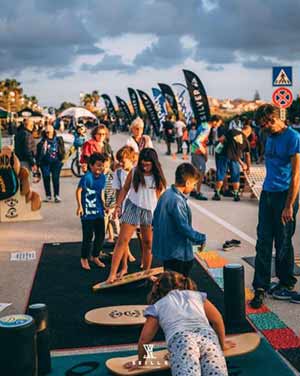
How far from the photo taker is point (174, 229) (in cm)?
520

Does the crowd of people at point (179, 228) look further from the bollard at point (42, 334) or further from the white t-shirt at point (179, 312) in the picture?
the bollard at point (42, 334)

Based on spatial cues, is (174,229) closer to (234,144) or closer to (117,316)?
(117,316)

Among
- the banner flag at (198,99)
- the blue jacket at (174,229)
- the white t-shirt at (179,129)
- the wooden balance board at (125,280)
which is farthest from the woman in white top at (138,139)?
the white t-shirt at (179,129)

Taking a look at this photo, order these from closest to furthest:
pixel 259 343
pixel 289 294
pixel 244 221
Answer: pixel 259 343 < pixel 289 294 < pixel 244 221

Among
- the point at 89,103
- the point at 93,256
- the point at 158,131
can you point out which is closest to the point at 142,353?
the point at 93,256

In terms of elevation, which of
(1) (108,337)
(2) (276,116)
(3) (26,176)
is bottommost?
(1) (108,337)

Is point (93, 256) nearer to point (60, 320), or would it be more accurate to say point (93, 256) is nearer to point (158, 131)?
point (60, 320)

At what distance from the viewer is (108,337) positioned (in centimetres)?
499

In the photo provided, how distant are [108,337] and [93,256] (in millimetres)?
2504

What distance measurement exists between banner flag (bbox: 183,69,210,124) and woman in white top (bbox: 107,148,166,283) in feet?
51.2

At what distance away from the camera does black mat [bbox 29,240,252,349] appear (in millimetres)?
5000

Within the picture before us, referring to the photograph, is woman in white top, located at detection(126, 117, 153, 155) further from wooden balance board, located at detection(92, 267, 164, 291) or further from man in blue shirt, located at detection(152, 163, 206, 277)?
man in blue shirt, located at detection(152, 163, 206, 277)

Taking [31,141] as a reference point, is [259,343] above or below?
below

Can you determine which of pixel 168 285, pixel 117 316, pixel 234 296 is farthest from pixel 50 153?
pixel 168 285
